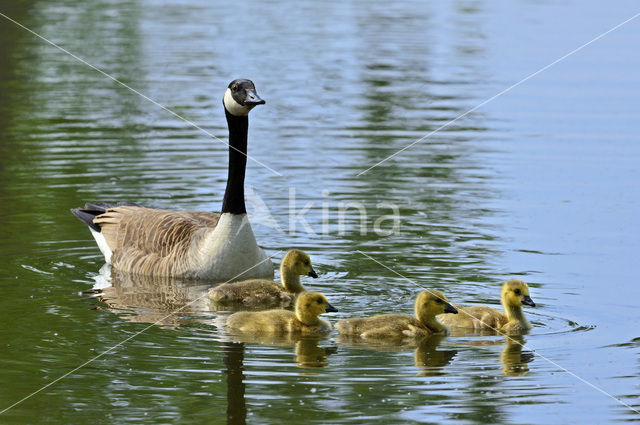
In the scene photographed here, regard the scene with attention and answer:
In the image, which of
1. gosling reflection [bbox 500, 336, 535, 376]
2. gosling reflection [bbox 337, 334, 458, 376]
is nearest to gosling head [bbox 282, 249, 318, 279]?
gosling reflection [bbox 337, 334, 458, 376]

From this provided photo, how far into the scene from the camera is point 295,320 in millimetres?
10336

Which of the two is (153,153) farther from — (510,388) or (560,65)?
(560,65)

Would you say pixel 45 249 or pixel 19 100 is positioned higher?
pixel 19 100

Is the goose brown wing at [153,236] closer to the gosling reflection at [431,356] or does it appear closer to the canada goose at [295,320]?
the canada goose at [295,320]

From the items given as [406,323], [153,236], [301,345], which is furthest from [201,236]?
[406,323]

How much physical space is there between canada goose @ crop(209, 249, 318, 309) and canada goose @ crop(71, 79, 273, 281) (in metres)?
0.84

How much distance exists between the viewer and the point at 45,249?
13.5m

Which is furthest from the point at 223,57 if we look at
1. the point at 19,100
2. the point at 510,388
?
the point at 510,388

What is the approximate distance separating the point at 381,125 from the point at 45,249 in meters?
8.87

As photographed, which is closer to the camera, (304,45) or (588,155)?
(588,155)

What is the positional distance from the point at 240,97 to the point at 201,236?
64.0 inches

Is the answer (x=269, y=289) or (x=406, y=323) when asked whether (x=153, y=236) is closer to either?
(x=269, y=289)

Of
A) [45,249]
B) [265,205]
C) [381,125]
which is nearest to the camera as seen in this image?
[45,249]

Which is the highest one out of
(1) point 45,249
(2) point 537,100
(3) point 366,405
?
(2) point 537,100
